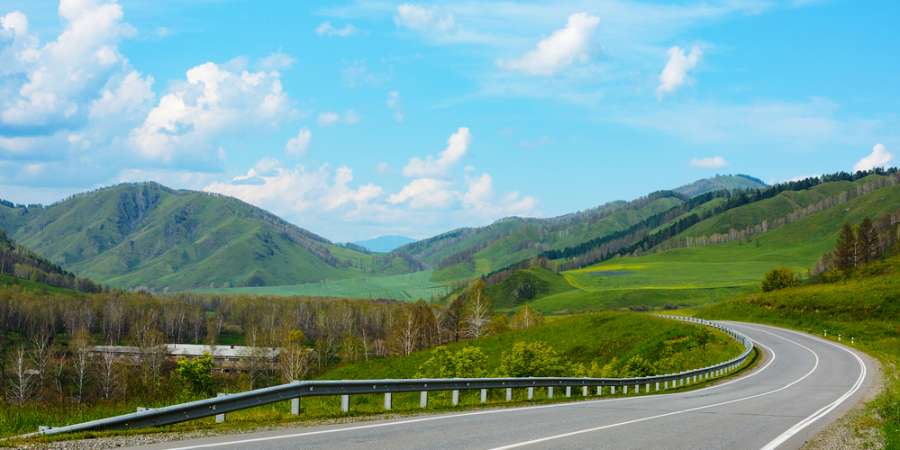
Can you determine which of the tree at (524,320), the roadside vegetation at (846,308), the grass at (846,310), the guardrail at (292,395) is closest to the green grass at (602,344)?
the roadside vegetation at (846,308)

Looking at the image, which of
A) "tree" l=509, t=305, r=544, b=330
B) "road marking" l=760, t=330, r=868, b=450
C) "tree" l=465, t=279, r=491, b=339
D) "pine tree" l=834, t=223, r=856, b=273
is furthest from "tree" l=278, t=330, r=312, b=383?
"pine tree" l=834, t=223, r=856, b=273

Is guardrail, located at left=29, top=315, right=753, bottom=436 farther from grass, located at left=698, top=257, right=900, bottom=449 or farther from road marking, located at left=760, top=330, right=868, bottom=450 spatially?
grass, located at left=698, top=257, right=900, bottom=449

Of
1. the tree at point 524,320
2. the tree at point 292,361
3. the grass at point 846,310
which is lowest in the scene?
the tree at point 292,361

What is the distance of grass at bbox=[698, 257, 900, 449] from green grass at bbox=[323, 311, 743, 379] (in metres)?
14.2

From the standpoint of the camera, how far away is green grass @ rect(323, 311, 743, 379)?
2544 inches

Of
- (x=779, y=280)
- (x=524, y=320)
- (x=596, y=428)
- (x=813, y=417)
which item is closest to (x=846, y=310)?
(x=779, y=280)

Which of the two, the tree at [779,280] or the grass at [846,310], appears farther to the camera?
the tree at [779,280]

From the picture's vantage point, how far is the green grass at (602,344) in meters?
64.6

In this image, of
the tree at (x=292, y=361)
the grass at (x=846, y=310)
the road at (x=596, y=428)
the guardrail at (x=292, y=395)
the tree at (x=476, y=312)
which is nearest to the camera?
the road at (x=596, y=428)

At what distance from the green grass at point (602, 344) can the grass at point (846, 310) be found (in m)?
14.2

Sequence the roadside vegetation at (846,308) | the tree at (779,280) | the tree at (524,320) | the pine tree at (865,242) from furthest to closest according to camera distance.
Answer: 1. the pine tree at (865,242)
2. the tree at (524,320)
3. the tree at (779,280)
4. the roadside vegetation at (846,308)

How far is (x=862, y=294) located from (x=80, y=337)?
126688mm

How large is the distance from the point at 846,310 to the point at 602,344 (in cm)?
3658

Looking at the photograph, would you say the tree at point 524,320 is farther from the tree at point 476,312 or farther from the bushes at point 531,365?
the bushes at point 531,365
